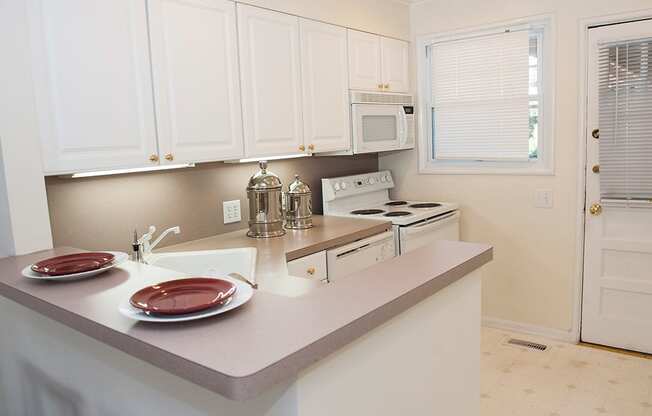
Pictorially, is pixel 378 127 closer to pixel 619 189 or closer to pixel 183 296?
pixel 619 189

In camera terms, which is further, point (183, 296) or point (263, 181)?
point (263, 181)

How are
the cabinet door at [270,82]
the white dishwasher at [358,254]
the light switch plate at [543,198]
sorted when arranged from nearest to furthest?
the cabinet door at [270,82] → the white dishwasher at [358,254] → the light switch plate at [543,198]

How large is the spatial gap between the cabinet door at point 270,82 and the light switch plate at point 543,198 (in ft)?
5.57

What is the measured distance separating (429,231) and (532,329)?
3.46ft

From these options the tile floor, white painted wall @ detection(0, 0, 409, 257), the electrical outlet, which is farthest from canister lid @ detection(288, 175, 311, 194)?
the tile floor

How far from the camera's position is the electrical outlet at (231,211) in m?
3.04

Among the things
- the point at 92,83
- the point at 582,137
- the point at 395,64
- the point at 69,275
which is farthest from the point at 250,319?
the point at 395,64

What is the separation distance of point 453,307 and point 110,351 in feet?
3.43

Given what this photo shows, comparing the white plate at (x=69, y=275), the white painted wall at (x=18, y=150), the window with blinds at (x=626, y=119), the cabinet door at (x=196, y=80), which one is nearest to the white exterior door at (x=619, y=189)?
the window with blinds at (x=626, y=119)

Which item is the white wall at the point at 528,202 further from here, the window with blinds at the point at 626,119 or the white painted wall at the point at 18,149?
the white painted wall at the point at 18,149

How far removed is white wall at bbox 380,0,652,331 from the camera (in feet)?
11.1

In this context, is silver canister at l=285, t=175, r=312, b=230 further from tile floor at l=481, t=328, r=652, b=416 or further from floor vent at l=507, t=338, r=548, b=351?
floor vent at l=507, t=338, r=548, b=351

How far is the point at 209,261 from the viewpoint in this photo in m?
2.56

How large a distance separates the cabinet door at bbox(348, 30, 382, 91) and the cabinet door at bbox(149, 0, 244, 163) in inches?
39.5
